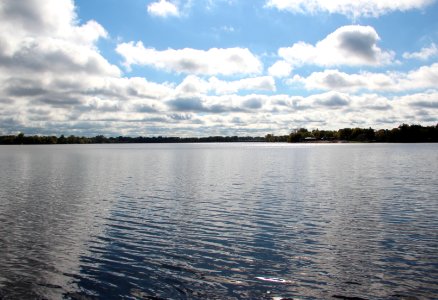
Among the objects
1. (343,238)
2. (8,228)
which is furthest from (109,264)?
(343,238)

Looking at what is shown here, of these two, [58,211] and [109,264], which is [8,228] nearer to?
[58,211]

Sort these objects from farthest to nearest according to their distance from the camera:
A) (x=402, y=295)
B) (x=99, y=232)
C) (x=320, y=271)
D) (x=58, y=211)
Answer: (x=58, y=211), (x=99, y=232), (x=320, y=271), (x=402, y=295)

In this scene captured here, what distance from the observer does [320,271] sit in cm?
1952

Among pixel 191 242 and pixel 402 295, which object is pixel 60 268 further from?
pixel 402 295

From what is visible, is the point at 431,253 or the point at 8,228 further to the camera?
the point at 8,228

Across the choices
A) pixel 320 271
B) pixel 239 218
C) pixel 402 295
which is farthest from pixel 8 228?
pixel 402 295

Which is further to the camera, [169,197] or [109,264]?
[169,197]

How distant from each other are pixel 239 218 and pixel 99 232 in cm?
1097

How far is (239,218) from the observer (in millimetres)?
32438

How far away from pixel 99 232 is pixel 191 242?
7184 mm

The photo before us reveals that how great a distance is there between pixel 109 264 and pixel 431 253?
17.5m

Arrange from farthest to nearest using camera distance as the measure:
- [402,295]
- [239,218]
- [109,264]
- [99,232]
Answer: [239,218]
[99,232]
[109,264]
[402,295]

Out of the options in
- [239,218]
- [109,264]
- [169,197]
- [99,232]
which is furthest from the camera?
[169,197]

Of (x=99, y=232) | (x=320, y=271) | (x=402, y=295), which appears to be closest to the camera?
(x=402, y=295)
